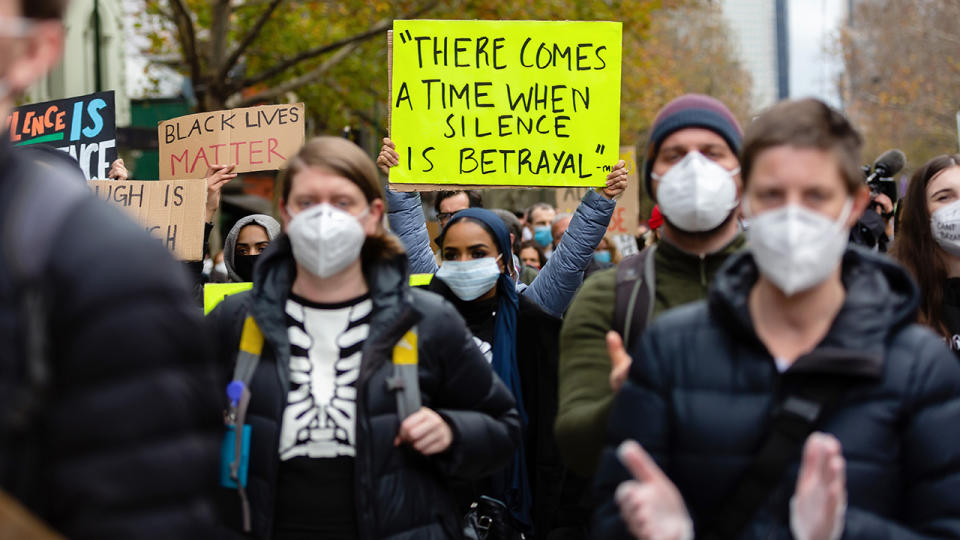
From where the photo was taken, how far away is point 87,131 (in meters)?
6.12

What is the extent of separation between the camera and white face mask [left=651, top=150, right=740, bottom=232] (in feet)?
9.15

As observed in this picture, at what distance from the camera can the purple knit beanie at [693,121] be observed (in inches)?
113

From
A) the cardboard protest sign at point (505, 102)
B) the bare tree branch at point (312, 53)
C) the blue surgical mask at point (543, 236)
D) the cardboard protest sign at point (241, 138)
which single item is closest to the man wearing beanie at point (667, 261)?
the cardboard protest sign at point (505, 102)

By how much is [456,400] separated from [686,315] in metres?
0.93

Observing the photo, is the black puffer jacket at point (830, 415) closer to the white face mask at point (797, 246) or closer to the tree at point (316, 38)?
the white face mask at point (797, 246)

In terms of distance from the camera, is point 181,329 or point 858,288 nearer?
point 181,329

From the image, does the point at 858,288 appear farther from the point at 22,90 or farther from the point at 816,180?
the point at 22,90

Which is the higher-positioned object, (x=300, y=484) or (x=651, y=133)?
(x=651, y=133)

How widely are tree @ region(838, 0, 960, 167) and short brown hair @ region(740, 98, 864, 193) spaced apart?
75.0 feet

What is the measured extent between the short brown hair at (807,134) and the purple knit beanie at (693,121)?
0.52 metres

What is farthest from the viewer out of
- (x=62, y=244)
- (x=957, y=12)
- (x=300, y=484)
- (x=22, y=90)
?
(x=957, y=12)

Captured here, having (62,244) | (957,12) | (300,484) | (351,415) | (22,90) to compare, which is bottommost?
(300,484)

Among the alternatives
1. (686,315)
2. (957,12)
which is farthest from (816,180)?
(957,12)

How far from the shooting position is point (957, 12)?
84.9 ft
